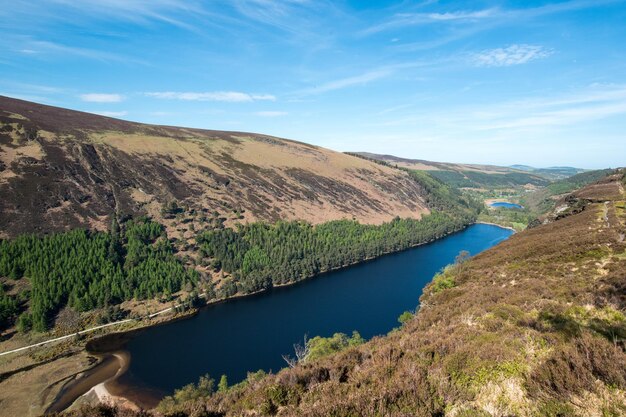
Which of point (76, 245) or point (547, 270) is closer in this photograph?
point (547, 270)

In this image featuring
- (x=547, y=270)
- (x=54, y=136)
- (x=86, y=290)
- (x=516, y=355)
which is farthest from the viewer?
(x=54, y=136)

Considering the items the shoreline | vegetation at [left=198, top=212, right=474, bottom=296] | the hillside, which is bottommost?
the shoreline

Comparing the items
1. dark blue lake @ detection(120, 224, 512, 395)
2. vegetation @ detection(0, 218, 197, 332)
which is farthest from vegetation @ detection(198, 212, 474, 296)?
vegetation @ detection(0, 218, 197, 332)

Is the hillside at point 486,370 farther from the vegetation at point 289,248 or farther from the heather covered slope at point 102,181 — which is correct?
the heather covered slope at point 102,181

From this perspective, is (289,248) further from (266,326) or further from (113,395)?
(113,395)

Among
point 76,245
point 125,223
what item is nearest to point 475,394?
point 76,245

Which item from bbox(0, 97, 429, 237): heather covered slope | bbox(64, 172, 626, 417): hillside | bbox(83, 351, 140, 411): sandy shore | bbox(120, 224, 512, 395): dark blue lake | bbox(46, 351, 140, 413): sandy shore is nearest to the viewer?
bbox(64, 172, 626, 417): hillside

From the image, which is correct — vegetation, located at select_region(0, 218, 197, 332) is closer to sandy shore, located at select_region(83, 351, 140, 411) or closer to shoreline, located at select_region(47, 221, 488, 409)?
shoreline, located at select_region(47, 221, 488, 409)

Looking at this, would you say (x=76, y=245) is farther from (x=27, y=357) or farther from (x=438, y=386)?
(x=438, y=386)
